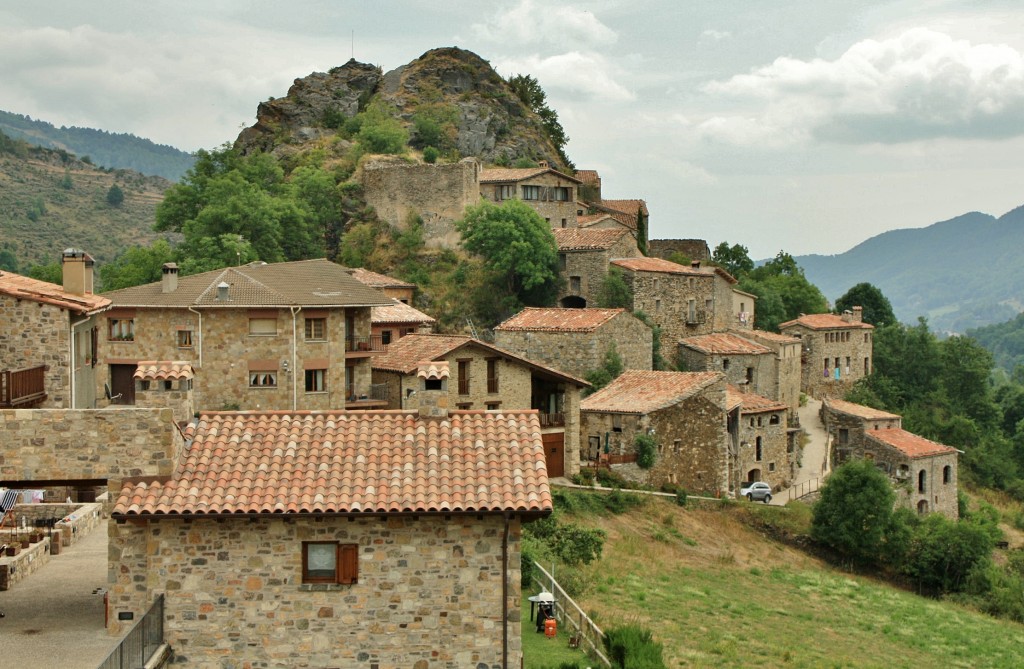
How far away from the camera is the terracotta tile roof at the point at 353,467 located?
60.2 ft

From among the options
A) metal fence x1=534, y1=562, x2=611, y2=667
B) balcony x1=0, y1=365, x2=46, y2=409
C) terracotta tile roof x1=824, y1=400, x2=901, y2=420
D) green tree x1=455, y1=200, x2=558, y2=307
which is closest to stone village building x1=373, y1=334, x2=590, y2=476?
green tree x1=455, y1=200, x2=558, y2=307

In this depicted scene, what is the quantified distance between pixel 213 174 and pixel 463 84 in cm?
2778

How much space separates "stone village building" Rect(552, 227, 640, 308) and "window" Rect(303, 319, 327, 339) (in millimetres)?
18791

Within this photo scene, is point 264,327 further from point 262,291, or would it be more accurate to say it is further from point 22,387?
point 22,387

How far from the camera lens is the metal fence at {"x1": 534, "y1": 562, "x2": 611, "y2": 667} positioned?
2308cm

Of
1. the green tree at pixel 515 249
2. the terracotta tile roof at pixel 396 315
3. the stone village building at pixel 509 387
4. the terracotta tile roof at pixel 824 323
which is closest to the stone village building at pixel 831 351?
the terracotta tile roof at pixel 824 323

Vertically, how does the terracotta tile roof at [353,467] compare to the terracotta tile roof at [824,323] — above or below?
below

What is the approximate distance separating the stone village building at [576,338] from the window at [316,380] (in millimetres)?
10776

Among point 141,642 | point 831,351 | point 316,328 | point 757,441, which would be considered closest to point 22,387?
point 141,642

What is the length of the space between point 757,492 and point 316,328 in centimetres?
1995

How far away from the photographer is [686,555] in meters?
40.4

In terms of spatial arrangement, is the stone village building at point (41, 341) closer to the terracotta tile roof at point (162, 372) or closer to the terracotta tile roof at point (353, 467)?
the terracotta tile roof at point (162, 372)

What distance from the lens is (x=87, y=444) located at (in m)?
18.8

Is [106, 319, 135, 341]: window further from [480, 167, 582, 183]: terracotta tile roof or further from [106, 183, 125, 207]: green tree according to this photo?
[106, 183, 125, 207]: green tree
